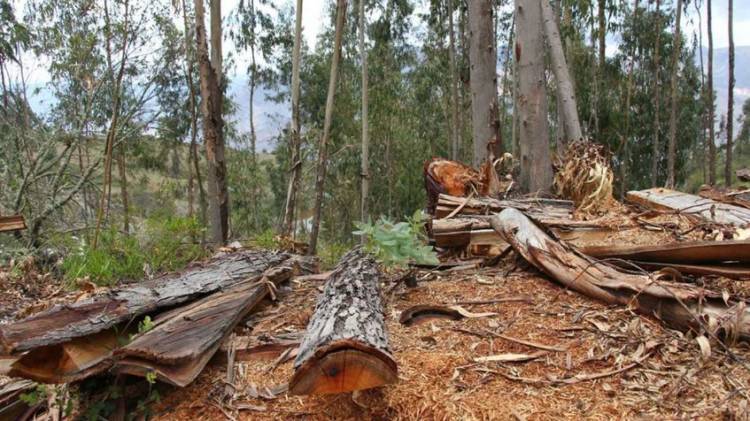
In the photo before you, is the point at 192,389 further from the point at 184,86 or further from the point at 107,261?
the point at 184,86

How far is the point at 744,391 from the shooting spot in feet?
4.91

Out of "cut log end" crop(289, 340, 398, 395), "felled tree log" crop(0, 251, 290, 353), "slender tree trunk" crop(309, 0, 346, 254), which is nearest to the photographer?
"cut log end" crop(289, 340, 398, 395)

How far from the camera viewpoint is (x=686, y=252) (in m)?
2.26

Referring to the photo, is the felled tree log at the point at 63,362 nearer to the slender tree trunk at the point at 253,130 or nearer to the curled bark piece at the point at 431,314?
the curled bark piece at the point at 431,314

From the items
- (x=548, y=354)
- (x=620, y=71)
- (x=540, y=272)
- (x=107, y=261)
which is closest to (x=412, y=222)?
(x=540, y=272)

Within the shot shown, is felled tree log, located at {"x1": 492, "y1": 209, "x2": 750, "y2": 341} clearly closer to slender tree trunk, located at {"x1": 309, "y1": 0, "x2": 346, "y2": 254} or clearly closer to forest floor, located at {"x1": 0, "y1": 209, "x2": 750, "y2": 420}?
forest floor, located at {"x1": 0, "y1": 209, "x2": 750, "y2": 420}

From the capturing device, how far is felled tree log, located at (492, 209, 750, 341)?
5.93 ft

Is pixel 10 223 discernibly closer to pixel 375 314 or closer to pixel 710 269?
pixel 375 314

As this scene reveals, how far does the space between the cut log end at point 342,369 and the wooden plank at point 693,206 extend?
102 inches

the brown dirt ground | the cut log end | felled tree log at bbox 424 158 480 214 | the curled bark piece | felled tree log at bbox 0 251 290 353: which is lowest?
the brown dirt ground

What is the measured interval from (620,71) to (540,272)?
19760mm

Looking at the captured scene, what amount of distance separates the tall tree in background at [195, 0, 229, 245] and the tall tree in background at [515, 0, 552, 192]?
3.23 metres

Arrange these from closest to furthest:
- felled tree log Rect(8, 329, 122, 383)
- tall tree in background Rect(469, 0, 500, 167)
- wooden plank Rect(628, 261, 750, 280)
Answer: felled tree log Rect(8, 329, 122, 383) < wooden plank Rect(628, 261, 750, 280) < tall tree in background Rect(469, 0, 500, 167)

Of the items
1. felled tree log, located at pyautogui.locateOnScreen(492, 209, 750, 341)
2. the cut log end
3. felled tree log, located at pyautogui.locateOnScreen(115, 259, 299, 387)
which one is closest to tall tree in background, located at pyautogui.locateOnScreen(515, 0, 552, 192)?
felled tree log, located at pyautogui.locateOnScreen(492, 209, 750, 341)
